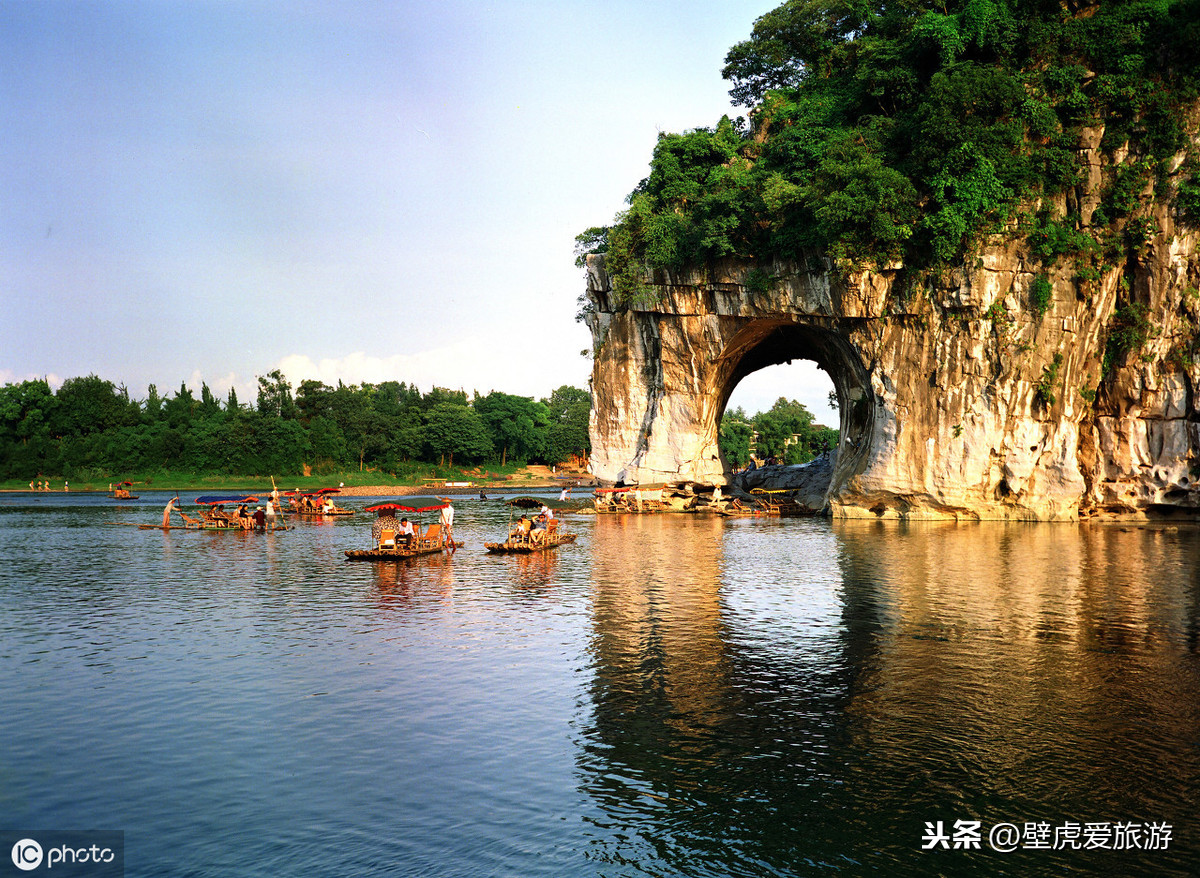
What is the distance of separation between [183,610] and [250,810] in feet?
40.5

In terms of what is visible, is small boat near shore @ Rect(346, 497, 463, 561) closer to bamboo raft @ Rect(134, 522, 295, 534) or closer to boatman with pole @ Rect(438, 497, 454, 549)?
boatman with pole @ Rect(438, 497, 454, 549)

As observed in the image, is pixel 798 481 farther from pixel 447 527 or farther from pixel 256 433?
pixel 256 433

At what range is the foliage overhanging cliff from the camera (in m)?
36.4

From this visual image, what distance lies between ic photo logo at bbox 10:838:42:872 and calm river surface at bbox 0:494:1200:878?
47 cm

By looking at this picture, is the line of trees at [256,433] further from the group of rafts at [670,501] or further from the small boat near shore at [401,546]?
the small boat near shore at [401,546]

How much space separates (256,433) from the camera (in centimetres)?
8600

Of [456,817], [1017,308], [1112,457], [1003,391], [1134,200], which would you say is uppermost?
[1134,200]

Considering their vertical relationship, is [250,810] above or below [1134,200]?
below

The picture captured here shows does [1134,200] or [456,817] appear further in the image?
[1134,200]

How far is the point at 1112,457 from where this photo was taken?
4050 cm

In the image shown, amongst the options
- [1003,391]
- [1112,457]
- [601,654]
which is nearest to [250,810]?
[601,654]

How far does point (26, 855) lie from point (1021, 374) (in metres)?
40.1

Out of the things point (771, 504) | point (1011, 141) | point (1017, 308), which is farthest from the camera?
point (771, 504)

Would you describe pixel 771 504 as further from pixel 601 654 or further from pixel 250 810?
pixel 250 810
